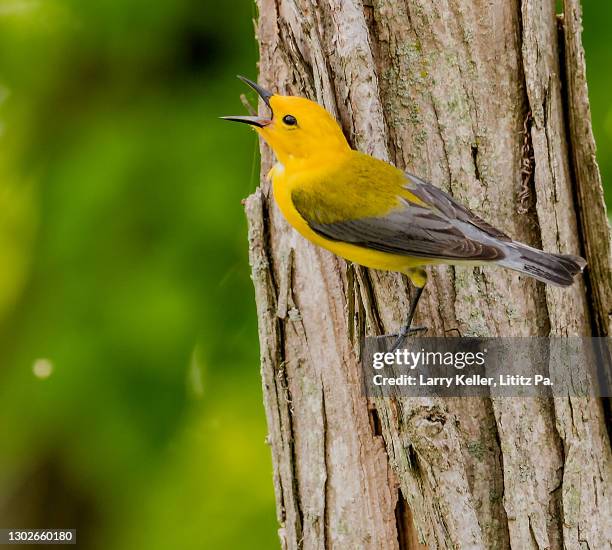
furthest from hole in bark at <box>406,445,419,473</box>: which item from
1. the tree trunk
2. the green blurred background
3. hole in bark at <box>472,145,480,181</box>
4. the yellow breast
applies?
the green blurred background

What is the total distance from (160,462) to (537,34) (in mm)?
1448

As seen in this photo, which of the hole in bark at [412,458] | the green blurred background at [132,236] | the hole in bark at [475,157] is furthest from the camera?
the green blurred background at [132,236]

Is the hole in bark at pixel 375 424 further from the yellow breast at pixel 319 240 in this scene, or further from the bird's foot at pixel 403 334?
the yellow breast at pixel 319 240

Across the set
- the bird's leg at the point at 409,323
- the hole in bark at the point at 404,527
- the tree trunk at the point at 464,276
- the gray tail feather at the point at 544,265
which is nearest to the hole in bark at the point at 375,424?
the tree trunk at the point at 464,276

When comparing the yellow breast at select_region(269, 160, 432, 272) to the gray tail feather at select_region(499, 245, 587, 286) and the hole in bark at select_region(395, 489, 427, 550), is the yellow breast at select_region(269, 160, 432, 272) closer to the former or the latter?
the gray tail feather at select_region(499, 245, 587, 286)

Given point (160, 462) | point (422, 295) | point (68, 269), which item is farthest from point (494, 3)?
point (160, 462)

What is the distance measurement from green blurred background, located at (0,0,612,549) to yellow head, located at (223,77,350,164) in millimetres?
542

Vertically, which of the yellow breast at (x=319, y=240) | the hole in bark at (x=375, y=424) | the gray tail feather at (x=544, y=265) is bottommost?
the hole in bark at (x=375, y=424)

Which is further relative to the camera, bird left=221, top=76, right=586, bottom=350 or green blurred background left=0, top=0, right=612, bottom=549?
green blurred background left=0, top=0, right=612, bottom=549

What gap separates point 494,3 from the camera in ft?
5.90

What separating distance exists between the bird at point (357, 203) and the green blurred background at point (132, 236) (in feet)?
1.84

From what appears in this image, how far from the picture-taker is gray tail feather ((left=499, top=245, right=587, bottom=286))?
1507mm

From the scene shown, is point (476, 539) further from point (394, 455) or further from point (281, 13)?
point (281, 13)

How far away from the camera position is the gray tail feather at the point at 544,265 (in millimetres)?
1507
